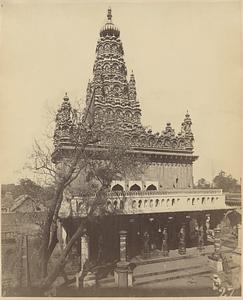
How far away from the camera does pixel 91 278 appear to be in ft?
4.55

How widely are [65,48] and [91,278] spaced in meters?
0.70

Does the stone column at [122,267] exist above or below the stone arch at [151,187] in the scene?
below

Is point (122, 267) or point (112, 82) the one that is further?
point (112, 82)

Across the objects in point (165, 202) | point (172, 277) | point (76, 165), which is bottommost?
point (172, 277)

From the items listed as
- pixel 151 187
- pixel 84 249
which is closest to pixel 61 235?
pixel 84 249

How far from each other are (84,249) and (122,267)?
0.41ft

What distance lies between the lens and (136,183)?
144 centimetres

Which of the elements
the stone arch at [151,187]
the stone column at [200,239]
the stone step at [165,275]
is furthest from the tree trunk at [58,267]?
the stone column at [200,239]

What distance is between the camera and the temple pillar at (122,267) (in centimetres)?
138

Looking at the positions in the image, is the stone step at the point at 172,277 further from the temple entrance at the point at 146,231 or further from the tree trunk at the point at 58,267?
→ the tree trunk at the point at 58,267

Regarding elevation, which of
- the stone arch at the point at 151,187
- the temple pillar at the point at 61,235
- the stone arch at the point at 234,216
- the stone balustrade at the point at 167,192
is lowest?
the temple pillar at the point at 61,235

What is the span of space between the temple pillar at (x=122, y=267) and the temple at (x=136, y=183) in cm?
2

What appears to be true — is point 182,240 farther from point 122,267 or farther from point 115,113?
point 115,113

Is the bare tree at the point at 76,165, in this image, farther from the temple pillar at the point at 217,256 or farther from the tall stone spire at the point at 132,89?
the temple pillar at the point at 217,256
